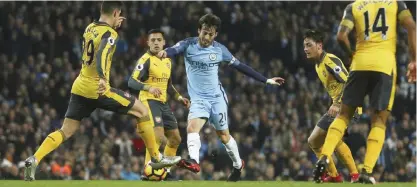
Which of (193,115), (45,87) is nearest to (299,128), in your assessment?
(45,87)

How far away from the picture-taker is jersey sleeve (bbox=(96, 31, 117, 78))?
13.3m

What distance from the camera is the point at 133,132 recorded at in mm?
23531

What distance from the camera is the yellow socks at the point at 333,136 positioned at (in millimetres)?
12453

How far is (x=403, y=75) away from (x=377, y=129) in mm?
15736

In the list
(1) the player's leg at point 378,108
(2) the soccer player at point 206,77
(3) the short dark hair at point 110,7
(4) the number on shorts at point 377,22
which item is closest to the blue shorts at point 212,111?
(2) the soccer player at point 206,77

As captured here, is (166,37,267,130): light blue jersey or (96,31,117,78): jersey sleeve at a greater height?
(96,31,117,78): jersey sleeve

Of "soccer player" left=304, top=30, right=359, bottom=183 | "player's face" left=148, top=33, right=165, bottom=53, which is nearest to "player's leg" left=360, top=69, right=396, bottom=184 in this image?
"soccer player" left=304, top=30, right=359, bottom=183

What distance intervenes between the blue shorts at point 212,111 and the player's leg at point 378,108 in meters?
2.60

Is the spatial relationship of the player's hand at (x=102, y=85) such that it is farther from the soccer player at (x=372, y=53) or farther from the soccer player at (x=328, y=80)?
the soccer player at (x=328, y=80)

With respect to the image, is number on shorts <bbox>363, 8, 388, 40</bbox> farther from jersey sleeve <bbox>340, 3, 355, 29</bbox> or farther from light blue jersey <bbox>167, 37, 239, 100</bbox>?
light blue jersey <bbox>167, 37, 239, 100</bbox>

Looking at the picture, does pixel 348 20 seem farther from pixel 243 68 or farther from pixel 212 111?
pixel 212 111

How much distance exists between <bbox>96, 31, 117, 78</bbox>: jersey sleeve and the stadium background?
7.75 metres

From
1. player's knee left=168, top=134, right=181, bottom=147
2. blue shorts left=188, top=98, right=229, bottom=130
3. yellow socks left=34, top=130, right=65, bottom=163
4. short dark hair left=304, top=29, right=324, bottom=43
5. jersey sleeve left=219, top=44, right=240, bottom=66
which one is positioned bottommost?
player's knee left=168, top=134, right=181, bottom=147

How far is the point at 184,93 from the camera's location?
990 inches
